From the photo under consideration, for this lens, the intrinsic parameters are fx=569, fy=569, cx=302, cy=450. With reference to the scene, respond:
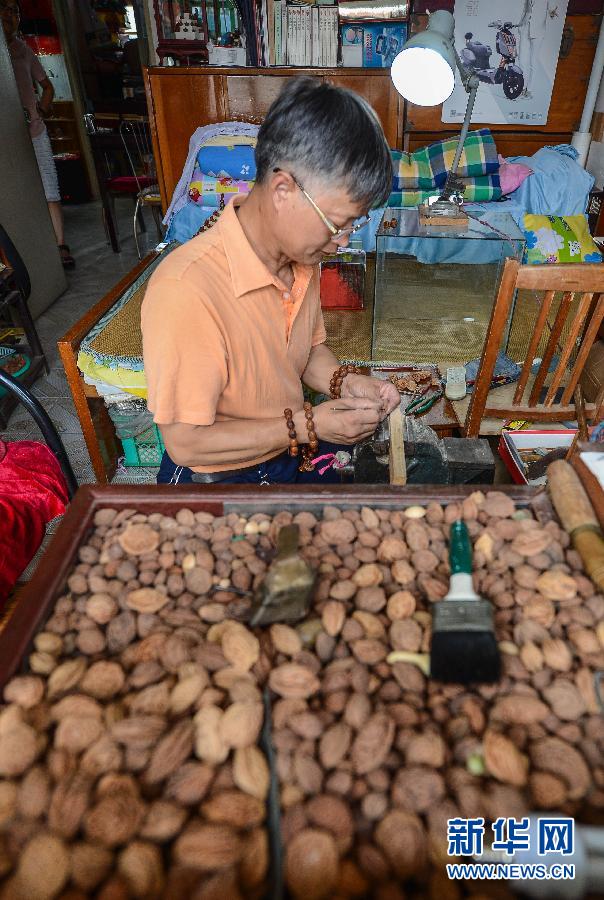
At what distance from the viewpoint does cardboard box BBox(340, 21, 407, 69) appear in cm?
400

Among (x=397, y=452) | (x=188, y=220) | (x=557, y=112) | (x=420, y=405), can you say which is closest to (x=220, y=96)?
(x=188, y=220)

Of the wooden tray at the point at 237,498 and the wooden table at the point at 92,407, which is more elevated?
the wooden tray at the point at 237,498

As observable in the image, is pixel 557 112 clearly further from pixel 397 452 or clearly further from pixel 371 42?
pixel 397 452

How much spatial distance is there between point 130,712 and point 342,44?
15.3 ft

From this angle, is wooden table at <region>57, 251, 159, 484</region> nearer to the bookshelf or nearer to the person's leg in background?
the bookshelf

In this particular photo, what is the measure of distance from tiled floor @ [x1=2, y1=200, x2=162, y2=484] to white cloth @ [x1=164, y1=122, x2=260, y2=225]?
1225 mm

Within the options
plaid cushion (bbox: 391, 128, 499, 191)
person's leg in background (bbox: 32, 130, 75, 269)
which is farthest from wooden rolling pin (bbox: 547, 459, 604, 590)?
person's leg in background (bbox: 32, 130, 75, 269)

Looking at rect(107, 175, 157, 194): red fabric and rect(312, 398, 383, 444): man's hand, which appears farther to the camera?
rect(107, 175, 157, 194): red fabric

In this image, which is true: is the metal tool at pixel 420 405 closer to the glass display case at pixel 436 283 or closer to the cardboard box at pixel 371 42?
the glass display case at pixel 436 283

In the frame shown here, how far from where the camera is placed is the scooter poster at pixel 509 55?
4.05 metres

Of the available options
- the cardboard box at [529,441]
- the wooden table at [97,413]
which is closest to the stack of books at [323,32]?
the wooden table at [97,413]

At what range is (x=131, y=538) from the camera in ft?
2.74

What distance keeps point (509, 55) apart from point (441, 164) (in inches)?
44.2

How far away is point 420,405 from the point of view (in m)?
2.28
